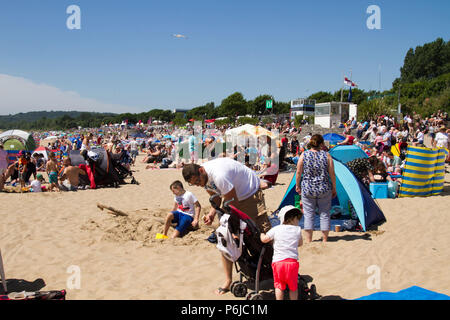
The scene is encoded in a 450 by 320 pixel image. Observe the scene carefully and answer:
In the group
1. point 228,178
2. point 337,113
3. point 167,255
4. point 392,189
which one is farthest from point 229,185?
point 337,113

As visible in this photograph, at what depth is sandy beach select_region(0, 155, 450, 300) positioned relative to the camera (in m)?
3.67

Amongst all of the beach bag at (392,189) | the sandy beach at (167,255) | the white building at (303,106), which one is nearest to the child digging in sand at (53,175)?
the sandy beach at (167,255)

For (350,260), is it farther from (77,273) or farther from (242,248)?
(77,273)

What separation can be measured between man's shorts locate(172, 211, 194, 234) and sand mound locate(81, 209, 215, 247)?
0.14 meters

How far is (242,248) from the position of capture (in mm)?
3289

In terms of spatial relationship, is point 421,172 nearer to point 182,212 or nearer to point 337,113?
point 182,212

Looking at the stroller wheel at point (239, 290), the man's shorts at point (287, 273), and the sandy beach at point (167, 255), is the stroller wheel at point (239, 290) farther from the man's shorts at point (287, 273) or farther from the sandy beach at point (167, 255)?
A: the man's shorts at point (287, 273)

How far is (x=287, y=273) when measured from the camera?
3.04 metres

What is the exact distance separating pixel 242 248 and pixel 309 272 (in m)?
1.20

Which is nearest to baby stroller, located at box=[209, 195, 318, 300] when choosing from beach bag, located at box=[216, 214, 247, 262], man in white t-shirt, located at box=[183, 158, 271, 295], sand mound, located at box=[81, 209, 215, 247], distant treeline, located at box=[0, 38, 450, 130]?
beach bag, located at box=[216, 214, 247, 262]

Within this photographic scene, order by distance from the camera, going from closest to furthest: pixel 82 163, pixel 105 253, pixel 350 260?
pixel 350 260
pixel 105 253
pixel 82 163

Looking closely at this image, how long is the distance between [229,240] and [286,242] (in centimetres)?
53
